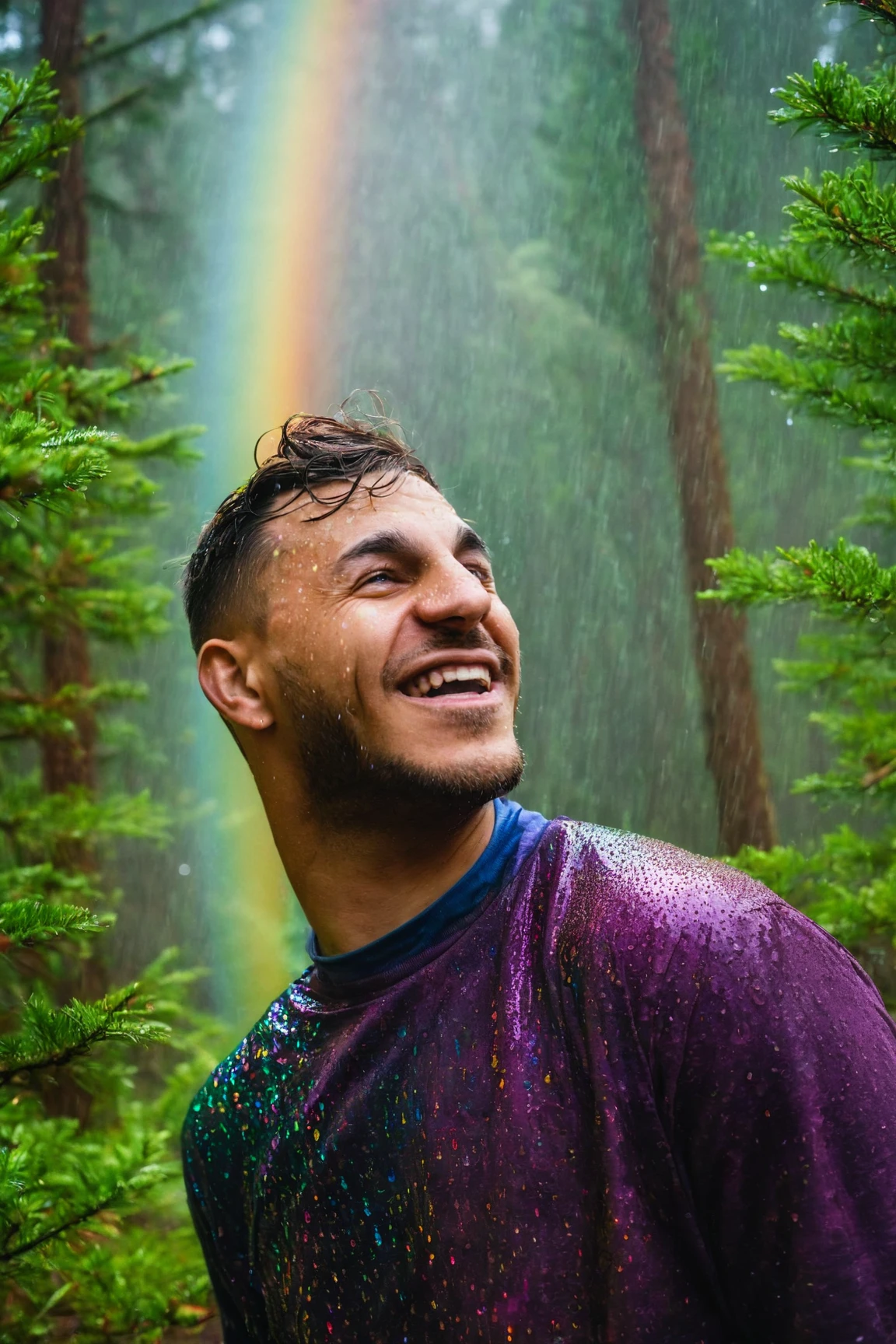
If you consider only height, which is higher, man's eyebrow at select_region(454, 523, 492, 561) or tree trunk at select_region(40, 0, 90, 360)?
tree trunk at select_region(40, 0, 90, 360)

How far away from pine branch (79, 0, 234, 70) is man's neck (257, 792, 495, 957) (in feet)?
18.6

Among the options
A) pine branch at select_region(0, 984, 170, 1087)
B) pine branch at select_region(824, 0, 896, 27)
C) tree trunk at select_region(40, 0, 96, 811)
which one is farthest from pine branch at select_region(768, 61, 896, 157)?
tree trunk at select_region(40, 0, 96, 811)

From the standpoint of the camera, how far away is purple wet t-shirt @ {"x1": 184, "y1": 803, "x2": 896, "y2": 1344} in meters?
1.32

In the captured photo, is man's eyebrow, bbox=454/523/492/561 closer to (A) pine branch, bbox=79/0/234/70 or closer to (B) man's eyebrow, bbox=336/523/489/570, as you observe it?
(B) man's eyebrow, bbox=336/523/489/570

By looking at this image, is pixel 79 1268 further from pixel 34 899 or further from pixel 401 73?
pixel 401 73

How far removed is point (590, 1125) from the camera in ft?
4.79

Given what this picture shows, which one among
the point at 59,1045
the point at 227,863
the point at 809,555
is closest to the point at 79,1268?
the point at 59,1045

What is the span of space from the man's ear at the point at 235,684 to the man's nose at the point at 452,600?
36cm

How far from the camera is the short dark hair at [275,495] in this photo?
2.02 m

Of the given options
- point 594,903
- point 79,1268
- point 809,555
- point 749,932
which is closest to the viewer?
point 749,932

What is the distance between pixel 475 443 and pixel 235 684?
13.0 m

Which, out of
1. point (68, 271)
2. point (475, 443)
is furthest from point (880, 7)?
point (475, 443)

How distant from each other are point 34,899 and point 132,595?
2.79 meters

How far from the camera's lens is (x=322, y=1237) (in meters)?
1.71
